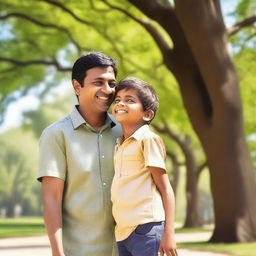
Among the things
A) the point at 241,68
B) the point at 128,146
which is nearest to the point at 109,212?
the point at 128,146

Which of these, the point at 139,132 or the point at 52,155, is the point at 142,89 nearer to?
the point at 139,132

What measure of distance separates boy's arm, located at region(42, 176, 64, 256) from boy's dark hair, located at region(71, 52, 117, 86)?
0.52 m

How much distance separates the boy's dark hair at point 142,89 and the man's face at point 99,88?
56mm

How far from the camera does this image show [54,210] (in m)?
3.23

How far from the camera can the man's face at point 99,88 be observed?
3.37 m

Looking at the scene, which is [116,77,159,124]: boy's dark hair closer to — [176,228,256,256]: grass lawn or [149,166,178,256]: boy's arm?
[149,166,178,256]: boy's arm

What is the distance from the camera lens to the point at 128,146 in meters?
3.34

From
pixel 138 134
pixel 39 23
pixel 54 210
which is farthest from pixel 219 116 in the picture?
pixel 54 210

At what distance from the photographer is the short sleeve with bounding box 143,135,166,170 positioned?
10.7 ft

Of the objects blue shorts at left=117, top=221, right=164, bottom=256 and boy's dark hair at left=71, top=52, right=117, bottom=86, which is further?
boy's dark hair at left=71, top=52, right=117, bottom=86

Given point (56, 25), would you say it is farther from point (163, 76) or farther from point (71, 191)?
point (71, 191)

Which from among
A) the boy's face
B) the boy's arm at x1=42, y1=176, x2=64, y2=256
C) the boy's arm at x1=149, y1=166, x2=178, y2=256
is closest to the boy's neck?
the boy's face

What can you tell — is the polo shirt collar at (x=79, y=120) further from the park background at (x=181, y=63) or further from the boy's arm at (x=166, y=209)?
the park background at (x=181, y=63)

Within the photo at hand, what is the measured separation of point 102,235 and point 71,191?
0.84 ft
